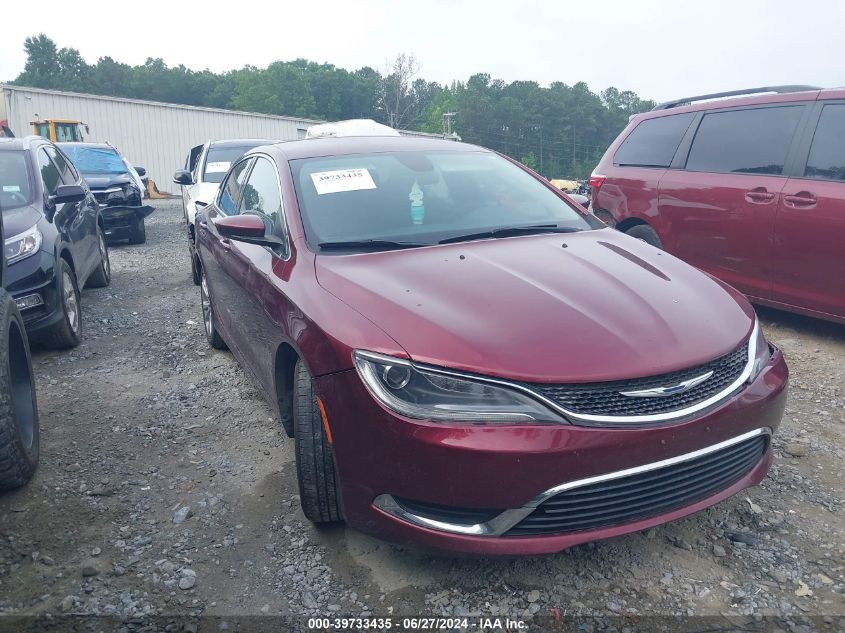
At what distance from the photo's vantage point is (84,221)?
21.8 ft

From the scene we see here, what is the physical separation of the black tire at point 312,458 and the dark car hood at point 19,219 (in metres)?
3.52

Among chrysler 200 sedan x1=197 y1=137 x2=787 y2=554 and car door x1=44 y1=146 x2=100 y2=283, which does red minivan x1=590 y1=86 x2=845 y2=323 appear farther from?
car door x1=44 y1=146 x2=100 y2=283

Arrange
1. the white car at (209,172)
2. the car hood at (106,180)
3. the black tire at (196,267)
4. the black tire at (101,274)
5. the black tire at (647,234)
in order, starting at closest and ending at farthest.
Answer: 1. the black tire at (647,234)
2. the black tire at (196,267)
3. the black tire at (101,274)
4. the white car at (209,172)
5. the car hood at (106,180)

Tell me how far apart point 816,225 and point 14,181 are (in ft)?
19.8

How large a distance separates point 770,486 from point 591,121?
5567 centimetres

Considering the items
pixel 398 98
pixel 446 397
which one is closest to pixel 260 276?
pixel 446 397

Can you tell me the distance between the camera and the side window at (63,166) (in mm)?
6879

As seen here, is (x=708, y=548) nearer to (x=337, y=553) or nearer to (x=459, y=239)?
(x=337, y=553)

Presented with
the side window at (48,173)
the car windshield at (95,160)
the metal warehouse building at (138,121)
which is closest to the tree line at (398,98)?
the metal warehouse building at (138,121)

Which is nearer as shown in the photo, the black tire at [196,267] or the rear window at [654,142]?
the rear window at [654,142]

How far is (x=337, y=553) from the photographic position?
268cm

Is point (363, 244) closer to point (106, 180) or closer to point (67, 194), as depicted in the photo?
point (67, 194)

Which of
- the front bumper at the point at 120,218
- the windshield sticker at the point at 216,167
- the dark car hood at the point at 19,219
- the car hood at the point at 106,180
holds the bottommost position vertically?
the front bumper at the point at 120,218

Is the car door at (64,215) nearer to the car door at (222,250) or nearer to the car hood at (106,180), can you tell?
the car door at (222,250)
